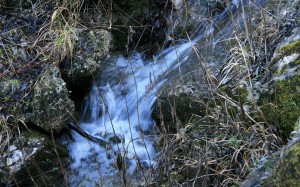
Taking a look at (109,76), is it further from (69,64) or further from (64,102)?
(64,102)

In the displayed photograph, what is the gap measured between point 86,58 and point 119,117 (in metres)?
0.75

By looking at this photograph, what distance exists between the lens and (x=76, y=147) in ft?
14.3

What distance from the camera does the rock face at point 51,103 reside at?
4.14 meters

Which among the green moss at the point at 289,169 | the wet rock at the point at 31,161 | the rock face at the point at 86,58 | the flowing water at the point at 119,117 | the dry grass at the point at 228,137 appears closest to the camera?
the green moss at the point at 289,169

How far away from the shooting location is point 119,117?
462 cm

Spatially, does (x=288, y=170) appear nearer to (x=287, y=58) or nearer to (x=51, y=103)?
(x=287, y=58)

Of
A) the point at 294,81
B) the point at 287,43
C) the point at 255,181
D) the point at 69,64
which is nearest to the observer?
the point at 255,181

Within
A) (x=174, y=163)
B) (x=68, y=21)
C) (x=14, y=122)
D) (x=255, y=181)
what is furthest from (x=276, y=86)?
(x=68, y=21)

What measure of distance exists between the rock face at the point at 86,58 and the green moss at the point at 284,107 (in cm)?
228

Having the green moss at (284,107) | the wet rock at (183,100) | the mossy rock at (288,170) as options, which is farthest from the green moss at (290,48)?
the mossy rock at (288,170)

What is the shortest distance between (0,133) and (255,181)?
2821mm

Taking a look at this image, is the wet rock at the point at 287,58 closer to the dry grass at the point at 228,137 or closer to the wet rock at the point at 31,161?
the dry grass at the point at 228,137

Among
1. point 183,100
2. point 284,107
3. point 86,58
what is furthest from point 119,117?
point 284,107

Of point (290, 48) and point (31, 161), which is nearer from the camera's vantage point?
point (290, 48)
